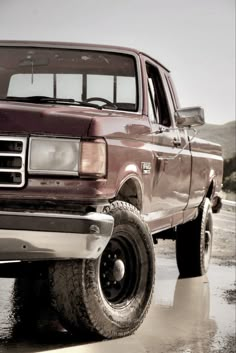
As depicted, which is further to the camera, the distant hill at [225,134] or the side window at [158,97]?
the distant hill at [225,134]

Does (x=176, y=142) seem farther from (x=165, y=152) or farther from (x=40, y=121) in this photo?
(x=40, y=121)

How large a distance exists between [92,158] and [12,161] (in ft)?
1.50

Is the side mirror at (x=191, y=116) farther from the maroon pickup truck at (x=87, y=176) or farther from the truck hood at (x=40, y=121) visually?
the truck hood at (x=40, y=121)

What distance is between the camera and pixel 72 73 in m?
6.06

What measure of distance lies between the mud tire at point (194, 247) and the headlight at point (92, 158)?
3.29 m

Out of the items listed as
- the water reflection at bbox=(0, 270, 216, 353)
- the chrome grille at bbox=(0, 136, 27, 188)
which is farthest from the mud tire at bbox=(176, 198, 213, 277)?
the chrome grille at bbox=(0, 136, 27, 188)

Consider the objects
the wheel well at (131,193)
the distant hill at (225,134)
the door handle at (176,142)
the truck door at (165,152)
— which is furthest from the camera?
the distant hill at (225,134)

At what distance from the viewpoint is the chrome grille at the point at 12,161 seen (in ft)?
14.4

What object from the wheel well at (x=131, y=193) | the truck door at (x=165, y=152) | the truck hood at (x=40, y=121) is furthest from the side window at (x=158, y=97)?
the truck hood at (x=40, y=121)

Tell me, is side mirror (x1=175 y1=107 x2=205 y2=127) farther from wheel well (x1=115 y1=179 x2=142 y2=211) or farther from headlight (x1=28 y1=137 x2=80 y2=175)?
headlight (x1=28 y1=137 x2=80 y2=175)

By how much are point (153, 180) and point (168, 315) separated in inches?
39.4

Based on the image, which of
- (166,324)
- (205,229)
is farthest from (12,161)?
(205,229)

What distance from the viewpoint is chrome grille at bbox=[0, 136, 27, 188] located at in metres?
4.39

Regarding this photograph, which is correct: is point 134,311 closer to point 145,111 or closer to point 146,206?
point 146,206
